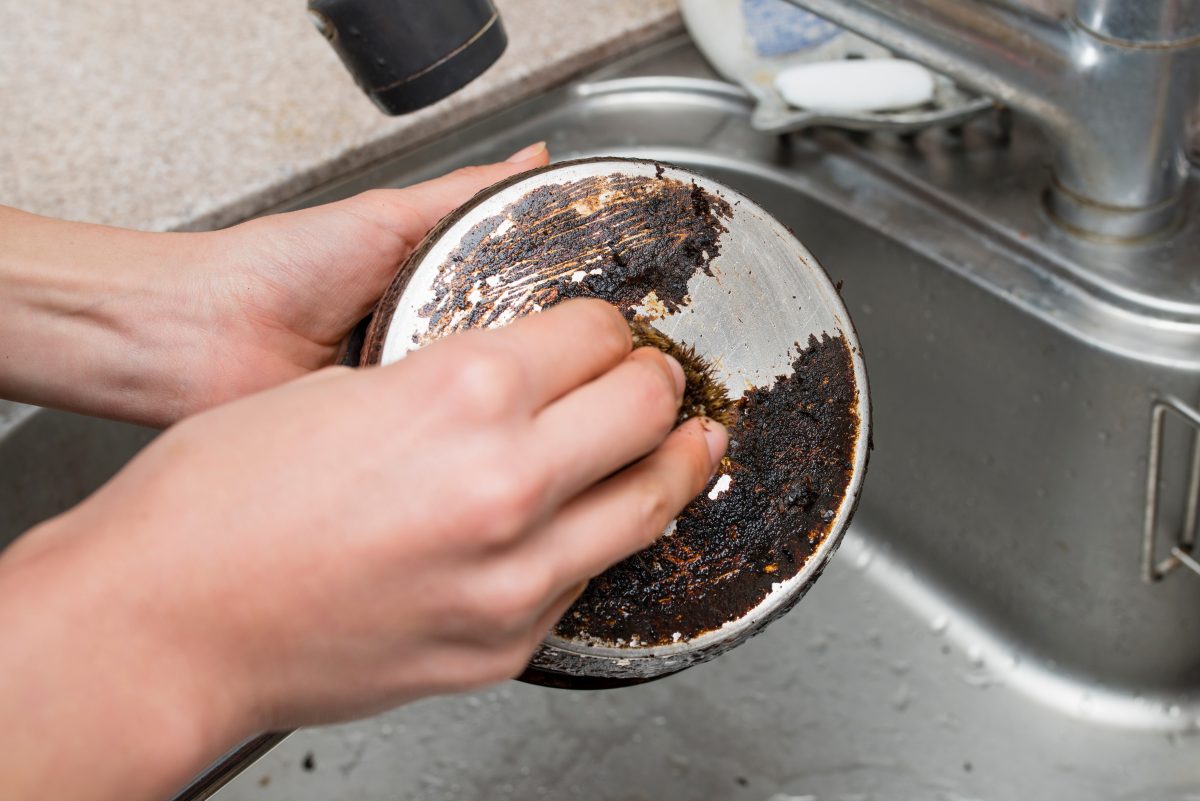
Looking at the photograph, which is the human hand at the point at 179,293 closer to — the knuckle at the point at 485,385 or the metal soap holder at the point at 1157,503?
the knuckle at the point at 485,385

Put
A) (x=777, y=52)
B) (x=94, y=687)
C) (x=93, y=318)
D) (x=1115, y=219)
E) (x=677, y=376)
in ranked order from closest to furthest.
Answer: (x=94, y=687) < (x=677, y=376) < (x=93, y=318) < (x=1115, y=219) < (x=777, y=52)

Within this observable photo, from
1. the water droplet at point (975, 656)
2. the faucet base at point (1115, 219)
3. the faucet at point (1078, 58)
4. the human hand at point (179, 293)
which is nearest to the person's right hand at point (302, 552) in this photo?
the human hand at point (179, 293)

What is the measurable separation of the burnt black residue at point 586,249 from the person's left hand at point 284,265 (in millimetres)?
185

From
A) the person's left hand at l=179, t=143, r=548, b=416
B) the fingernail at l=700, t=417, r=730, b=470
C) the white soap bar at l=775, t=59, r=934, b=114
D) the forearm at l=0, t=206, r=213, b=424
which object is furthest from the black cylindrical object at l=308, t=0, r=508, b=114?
the fingernail at l=700, t=417, r=730, b=470

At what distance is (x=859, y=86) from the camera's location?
3.10 feet

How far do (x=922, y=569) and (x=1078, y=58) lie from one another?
53 cm

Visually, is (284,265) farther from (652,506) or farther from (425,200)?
(652,506)

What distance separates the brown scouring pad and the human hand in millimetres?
213

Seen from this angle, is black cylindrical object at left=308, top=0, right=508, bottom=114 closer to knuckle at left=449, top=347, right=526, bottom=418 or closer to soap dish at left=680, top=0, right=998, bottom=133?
soap dish at left=680, top=0, right=998, bottom=133

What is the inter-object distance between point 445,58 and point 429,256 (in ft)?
0.91

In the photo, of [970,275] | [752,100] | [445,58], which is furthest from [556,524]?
[752,100]

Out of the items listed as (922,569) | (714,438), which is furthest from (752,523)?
(922,569)

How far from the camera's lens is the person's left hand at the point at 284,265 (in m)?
0.76

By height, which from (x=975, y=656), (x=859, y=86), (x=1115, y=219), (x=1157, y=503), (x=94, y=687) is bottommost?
(x=975, y=656)
